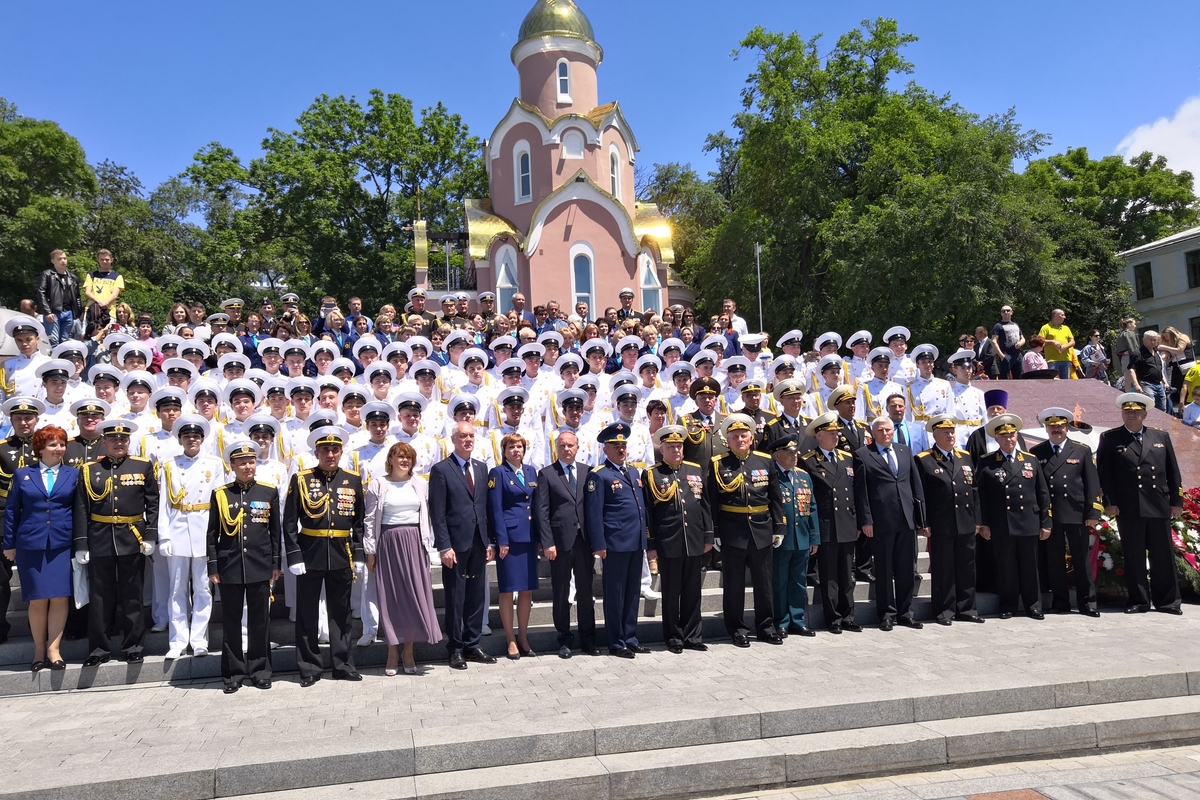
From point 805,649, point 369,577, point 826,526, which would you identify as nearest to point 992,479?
point 826,526

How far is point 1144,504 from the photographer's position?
27.6 ft

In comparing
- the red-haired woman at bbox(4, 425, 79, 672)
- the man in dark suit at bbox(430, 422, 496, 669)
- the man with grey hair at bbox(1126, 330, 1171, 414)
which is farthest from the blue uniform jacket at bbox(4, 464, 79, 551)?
the man with grey hair at bbox(1126, 330, 1171, 414)

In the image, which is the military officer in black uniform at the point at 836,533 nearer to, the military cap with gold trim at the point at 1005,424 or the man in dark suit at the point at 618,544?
the military cap with gold trim at the point at 1005,424

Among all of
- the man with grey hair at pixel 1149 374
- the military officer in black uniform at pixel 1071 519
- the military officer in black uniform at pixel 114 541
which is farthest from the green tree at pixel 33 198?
the military officer in black uniform at pixel 1071 519

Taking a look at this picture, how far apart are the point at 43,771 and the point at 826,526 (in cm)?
605

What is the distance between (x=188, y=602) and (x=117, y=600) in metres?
0.53

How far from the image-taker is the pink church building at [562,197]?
30656 millimetres

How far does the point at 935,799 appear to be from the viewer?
4.64m

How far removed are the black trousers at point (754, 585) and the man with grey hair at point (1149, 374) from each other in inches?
387

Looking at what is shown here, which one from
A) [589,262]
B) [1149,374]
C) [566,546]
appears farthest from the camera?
[589,262]

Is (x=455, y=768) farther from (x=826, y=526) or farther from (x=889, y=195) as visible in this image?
(x=889, y=195)

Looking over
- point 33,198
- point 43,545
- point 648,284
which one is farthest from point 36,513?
point 33,198

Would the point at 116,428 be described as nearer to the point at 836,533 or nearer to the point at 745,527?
the point at 745,527

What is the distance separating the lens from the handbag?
6.69m
